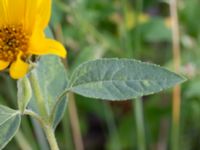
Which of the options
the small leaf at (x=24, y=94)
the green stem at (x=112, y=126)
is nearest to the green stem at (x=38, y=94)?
the small leaf at (x=24, y=94)

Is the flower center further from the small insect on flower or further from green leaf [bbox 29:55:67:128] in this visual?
green leaf [bbox 29:55:67:128]

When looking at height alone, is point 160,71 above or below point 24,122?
above

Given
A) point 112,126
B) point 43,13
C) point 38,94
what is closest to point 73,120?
point 112,126

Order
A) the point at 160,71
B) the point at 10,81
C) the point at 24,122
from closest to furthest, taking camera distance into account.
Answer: the point at 160,71 → the point at 24,122 → the point at 10,81

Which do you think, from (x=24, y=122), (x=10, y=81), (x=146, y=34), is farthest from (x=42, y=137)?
(x=146, y=34)

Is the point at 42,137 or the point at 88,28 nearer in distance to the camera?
the point at 42,137

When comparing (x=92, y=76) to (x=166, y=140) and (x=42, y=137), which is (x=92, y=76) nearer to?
(x=42, y=137)
